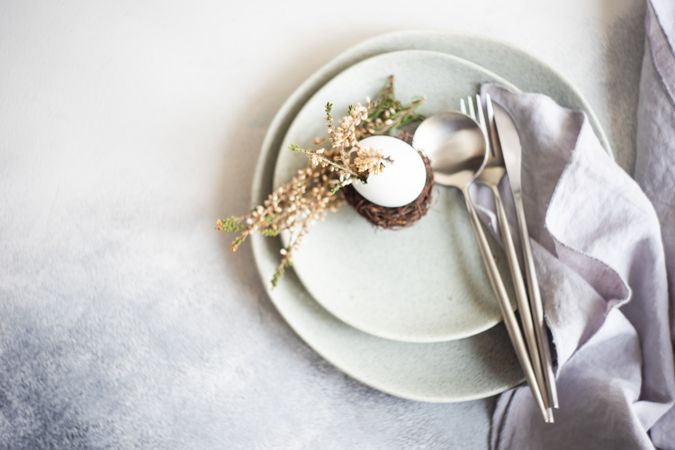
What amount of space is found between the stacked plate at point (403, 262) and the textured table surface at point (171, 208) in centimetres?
6

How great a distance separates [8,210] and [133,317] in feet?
0.64

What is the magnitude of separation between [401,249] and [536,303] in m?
0.15

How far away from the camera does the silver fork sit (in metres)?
0.60

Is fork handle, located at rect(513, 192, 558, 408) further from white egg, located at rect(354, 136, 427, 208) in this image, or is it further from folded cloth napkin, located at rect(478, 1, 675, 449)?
white egg, located at rect(354, 136, 427, 208)

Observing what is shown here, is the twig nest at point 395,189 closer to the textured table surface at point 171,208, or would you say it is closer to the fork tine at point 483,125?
the fork tine at point 483,125

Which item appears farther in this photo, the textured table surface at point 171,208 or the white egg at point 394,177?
the textured table surface at point 171,208

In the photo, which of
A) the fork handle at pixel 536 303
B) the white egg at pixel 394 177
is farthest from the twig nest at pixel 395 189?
the fork handle at pixel 536 303

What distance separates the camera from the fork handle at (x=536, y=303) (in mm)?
598

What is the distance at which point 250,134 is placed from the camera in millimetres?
693

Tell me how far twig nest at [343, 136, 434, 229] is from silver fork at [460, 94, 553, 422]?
2.9 inches

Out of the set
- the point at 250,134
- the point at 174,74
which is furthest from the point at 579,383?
the point at 174,74

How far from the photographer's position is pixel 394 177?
0.54 m

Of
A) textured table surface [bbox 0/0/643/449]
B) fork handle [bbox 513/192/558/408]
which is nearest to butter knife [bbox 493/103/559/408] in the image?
fork handle [bbox 513/192/558/408]

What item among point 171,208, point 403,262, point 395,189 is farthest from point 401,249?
point 171,208
